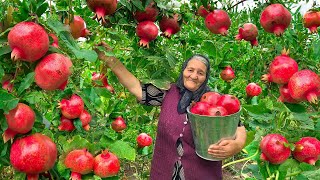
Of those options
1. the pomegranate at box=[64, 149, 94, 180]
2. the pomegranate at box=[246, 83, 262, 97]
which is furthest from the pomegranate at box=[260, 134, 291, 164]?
the pomegranate at box=[246, 83, 262, 97]

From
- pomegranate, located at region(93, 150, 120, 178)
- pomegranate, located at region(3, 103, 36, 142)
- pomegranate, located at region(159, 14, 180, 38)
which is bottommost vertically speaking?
pomegranate, located at region(93, 150, 120, 178)

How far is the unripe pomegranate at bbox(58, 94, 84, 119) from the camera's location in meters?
1.40

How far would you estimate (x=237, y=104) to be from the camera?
1326mm

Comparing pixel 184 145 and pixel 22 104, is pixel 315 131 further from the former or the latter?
pixel 22 104

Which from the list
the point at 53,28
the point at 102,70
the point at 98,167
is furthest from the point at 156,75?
the point at 53,28

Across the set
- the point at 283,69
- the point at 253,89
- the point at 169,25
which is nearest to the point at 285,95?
the point at 283,69

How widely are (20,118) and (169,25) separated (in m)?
0.78

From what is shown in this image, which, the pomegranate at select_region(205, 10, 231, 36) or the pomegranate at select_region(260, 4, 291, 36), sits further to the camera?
the pomegranate at select_region(205, 10, 231, 36)

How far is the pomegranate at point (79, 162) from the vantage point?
1.07 meters

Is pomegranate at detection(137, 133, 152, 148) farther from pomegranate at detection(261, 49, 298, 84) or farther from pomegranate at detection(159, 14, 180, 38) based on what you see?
pomegranate at detection(261, 49, 298, 84)

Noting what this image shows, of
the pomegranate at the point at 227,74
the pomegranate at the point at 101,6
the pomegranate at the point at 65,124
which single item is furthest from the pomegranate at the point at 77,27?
the pomegranate at the point at 227,74

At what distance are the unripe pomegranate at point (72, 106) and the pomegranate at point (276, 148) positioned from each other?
582mm

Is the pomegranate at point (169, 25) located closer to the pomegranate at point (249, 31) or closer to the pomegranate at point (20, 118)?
the pomegranate at point (249, 31)

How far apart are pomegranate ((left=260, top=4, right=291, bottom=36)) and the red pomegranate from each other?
64cm
